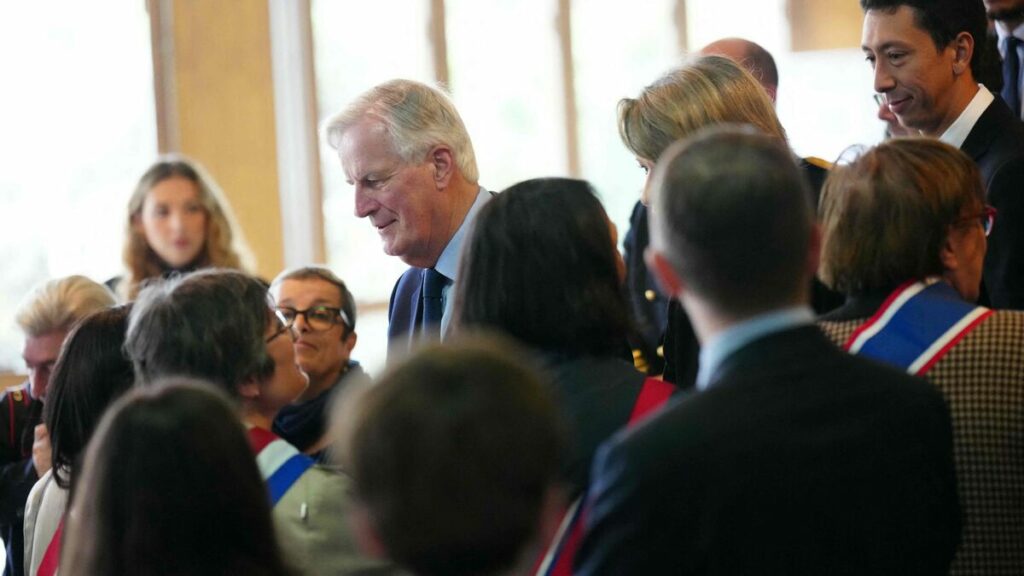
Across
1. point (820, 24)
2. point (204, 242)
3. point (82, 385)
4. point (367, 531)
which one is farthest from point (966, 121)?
point (820, 24)

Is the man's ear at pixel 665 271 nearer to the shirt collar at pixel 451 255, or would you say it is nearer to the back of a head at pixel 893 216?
the back of a head at pixel 893 216

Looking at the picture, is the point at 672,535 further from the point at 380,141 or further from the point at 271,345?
the point at 380,141

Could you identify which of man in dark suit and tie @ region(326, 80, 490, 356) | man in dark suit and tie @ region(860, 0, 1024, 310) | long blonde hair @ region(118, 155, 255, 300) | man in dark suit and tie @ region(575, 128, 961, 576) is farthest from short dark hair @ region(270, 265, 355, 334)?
man in dark suit and tie @ region(575, 128, 961, 576)

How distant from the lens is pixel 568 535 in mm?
2150

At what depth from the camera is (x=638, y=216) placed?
5.32m

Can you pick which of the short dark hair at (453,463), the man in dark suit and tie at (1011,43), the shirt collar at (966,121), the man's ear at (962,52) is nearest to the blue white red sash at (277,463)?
the short dark hair at (453,463)

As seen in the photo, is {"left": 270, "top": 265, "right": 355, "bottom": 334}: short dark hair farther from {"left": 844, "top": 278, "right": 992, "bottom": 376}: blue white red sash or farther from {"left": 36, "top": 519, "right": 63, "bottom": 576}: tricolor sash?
{"left": 844, "top": 278, "right": 992, "bottom": 376}: blue white red sash

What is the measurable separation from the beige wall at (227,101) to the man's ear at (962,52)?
173 inches

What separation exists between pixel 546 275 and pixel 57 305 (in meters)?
2.39

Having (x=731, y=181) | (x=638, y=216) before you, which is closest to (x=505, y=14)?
(x=638, y=216)

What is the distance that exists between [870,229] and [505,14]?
6.79 meters

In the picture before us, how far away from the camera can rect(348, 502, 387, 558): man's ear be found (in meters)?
1.54

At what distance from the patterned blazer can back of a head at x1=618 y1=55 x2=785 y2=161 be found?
0.79m

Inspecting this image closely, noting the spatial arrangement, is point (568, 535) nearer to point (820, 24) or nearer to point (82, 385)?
point (82, 385)
